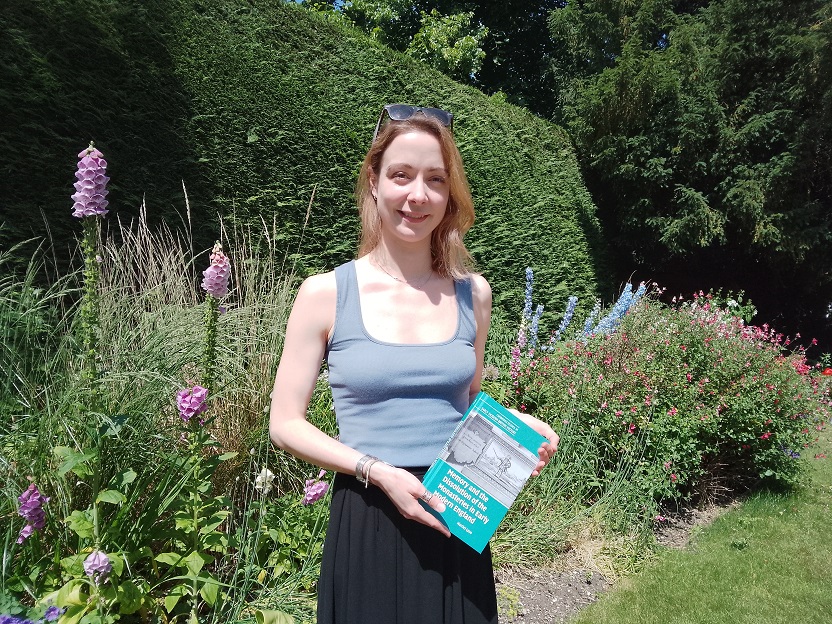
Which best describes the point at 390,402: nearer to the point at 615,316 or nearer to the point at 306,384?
the point at 306,384

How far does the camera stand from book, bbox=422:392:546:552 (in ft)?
3.72

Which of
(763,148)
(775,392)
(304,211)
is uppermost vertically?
(763,148)

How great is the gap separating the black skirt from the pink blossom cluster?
3.34 ft

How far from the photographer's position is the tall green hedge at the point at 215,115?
3373 millimetres

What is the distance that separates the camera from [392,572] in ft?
3.99

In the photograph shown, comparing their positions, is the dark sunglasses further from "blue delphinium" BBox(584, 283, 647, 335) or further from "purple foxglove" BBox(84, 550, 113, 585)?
"blue delphinium" BBox(584, 283, 647, 335)

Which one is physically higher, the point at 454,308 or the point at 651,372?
the point at 454,308

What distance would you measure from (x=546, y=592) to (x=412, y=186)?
2485mm

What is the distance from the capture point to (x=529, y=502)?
11.0ft

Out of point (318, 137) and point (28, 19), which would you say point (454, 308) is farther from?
point (318, 137)


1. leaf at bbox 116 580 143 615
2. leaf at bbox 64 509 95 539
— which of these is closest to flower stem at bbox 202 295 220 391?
leaf at bbox 64 509 95 539

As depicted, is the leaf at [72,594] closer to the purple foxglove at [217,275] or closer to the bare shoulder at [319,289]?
the purple foxglove at [217,275]

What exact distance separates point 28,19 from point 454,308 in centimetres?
351

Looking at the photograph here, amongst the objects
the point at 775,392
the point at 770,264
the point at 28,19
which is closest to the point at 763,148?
the point at 770,264
